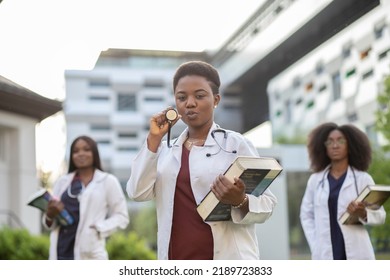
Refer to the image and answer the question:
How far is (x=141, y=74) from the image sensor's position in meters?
4.32

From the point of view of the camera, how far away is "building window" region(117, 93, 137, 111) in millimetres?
4566

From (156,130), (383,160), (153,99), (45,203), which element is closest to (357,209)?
(156,130)

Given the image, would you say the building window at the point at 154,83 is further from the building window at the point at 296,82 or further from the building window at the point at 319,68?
the building window at the point at 319,68

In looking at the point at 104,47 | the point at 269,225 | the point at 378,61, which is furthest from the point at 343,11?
the point at 269,225

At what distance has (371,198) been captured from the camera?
251 centimetres

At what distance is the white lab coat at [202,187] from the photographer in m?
1.80

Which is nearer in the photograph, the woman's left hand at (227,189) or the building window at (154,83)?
the woman's left hand at (227,189)

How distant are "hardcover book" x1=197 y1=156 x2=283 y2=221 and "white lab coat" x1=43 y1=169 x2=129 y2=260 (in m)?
1.23

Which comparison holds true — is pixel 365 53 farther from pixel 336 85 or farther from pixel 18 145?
pixel 18 145

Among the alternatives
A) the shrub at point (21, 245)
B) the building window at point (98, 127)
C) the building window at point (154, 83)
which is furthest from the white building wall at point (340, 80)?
the shrub at point (21, 245)

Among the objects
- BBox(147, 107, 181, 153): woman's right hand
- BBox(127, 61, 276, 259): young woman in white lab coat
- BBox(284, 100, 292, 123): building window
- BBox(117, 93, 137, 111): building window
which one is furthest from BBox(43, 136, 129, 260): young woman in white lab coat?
BBox(284, 100, 292, 123): building window

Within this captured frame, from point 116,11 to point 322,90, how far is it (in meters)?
2.14

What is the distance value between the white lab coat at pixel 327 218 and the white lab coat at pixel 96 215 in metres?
0.80

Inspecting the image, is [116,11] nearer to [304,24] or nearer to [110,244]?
[304,24]
